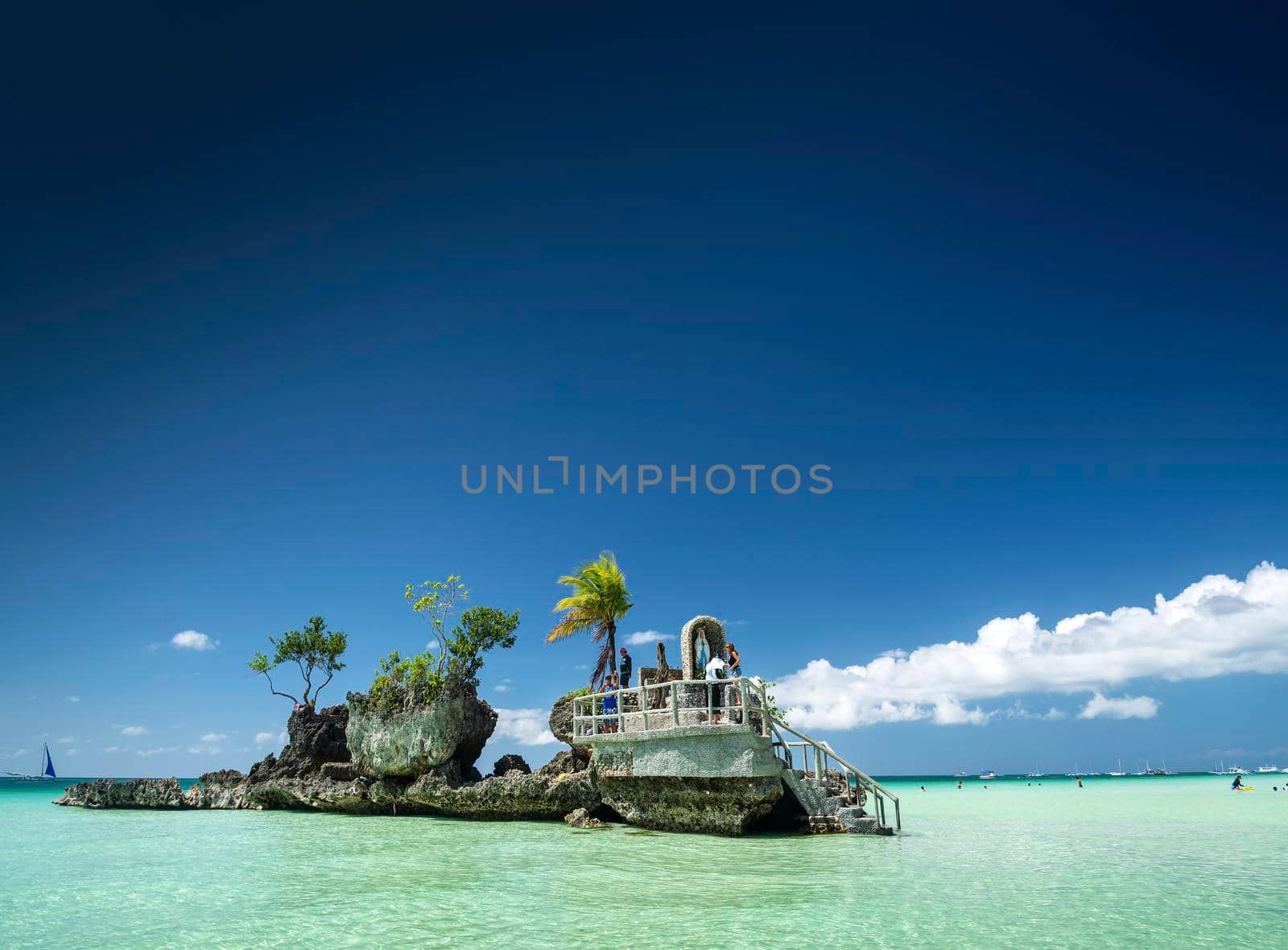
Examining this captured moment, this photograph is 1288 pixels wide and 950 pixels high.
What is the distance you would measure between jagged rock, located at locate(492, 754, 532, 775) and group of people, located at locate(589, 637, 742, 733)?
17.6 feet

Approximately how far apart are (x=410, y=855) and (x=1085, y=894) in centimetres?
1271

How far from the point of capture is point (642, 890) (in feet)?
38.6

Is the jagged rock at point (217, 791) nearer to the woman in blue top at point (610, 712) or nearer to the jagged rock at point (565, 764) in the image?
the jagged rock at point (565, 764)

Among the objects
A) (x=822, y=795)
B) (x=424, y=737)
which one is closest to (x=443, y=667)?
(x=424, y=737)

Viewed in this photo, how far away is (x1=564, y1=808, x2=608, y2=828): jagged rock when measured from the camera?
21109 millimetres

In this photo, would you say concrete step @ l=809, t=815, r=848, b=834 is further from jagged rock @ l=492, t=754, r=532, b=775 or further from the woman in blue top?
jagged rock @ l=492, t=754, r=532, b=775

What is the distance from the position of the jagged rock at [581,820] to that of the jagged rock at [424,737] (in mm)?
6272

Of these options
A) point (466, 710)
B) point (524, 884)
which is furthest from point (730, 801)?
point (466, 710)

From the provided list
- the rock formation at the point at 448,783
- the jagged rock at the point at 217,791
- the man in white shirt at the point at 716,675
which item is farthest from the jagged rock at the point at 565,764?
the jagged rock at the point at 217,791

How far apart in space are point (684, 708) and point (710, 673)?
1.08 m

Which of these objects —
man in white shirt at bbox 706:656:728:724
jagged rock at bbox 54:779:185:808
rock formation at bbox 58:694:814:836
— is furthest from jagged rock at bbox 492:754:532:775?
jagged rock at bbox 54:779:185:808

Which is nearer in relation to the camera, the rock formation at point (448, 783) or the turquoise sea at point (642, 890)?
the turquoise sea at point (642, 890)

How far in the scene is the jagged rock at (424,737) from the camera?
86.8ft

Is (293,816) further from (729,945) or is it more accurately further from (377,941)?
(729,945)
